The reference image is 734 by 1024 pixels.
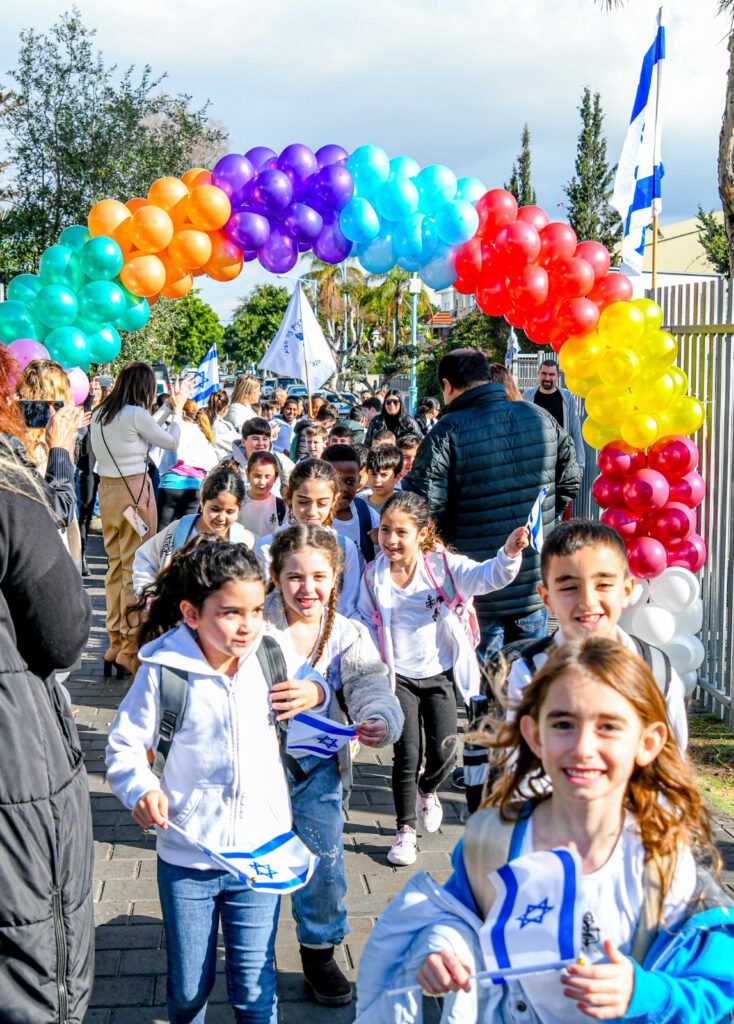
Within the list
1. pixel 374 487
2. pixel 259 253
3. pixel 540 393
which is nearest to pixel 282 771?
pixel 374 487

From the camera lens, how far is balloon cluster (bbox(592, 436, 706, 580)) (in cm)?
650

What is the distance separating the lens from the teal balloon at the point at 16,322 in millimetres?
7223

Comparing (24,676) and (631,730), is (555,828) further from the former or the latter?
(24,676)

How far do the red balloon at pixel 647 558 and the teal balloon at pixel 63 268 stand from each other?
4294 mm

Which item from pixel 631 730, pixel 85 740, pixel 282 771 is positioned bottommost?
pixel 85 740

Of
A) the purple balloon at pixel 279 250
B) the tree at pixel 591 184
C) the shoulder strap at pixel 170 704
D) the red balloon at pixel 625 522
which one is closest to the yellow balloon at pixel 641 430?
the red balloon at pixel 625 522

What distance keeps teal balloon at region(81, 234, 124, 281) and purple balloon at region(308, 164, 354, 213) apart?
1443mm

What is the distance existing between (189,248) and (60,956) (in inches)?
226

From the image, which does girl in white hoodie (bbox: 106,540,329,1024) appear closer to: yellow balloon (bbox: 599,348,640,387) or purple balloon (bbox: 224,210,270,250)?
yellow balloon (bbox: 599,348,640,387)

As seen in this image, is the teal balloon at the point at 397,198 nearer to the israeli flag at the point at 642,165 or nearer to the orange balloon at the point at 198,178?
the orange balloon at the point at 198,178

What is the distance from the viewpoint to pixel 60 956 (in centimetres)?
238

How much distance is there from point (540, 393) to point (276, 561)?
621 centimetres

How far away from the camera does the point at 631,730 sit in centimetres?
206

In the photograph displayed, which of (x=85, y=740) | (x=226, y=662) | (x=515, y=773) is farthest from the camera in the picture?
(x=85, y=740)
